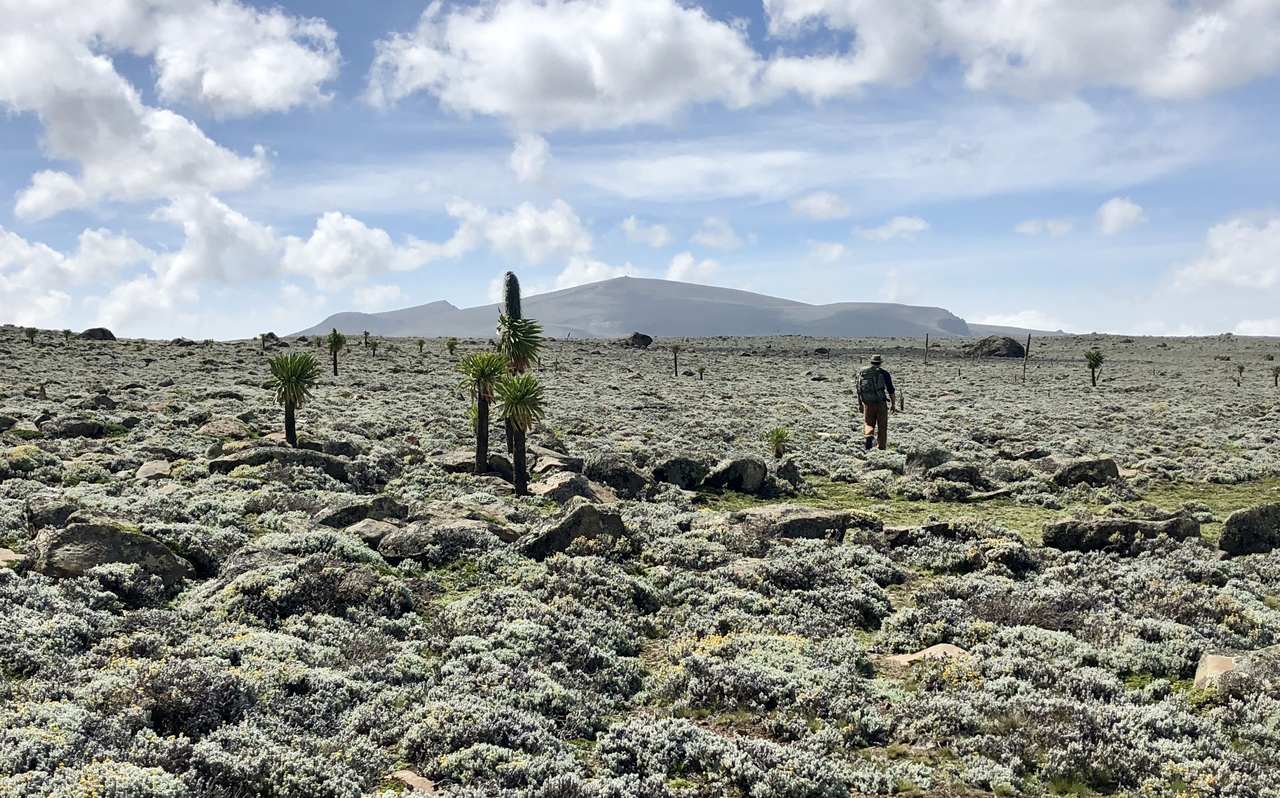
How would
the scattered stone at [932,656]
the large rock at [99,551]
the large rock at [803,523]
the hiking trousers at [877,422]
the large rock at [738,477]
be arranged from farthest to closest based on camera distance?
the hiking trousers at [877,422], the large rock at [738,477], the large rock at [803,523], the large rock at [99,551], the scattered stone at [932,656]

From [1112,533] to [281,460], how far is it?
2109 centimetres

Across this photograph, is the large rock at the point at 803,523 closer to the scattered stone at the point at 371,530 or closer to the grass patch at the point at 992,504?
the grass patch at the point at 992,504

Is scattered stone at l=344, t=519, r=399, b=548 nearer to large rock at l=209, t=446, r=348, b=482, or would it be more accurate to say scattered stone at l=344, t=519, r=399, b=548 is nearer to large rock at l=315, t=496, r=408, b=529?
large rock at l=315, t=496, r=408, b=529

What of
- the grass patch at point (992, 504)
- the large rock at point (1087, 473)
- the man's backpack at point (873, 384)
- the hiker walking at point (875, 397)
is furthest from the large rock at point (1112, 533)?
the man's backpack at point (873, 384)

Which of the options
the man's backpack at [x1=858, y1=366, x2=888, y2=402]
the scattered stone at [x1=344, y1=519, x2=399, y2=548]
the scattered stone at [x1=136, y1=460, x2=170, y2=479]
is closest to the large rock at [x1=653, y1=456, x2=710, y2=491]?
the man's backpack at [x1=858, y1=366, x2=888, y2=402]

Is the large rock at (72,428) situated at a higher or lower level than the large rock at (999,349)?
lower

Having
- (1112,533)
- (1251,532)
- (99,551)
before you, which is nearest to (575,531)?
(99,551)

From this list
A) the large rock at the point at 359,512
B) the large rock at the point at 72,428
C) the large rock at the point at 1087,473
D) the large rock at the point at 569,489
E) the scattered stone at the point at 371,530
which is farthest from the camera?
the large rock at the point at 72,428

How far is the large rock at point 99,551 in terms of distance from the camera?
12781 millimetres

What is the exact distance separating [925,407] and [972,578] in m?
36.5

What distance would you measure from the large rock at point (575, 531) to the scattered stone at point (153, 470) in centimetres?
1196

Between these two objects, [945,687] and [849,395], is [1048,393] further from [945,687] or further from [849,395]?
[945,687]

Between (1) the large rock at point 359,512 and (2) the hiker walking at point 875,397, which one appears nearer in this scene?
(1) the large rock at point 359,512

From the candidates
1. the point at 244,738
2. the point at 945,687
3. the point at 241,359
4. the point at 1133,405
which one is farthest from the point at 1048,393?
the point at 241,359
